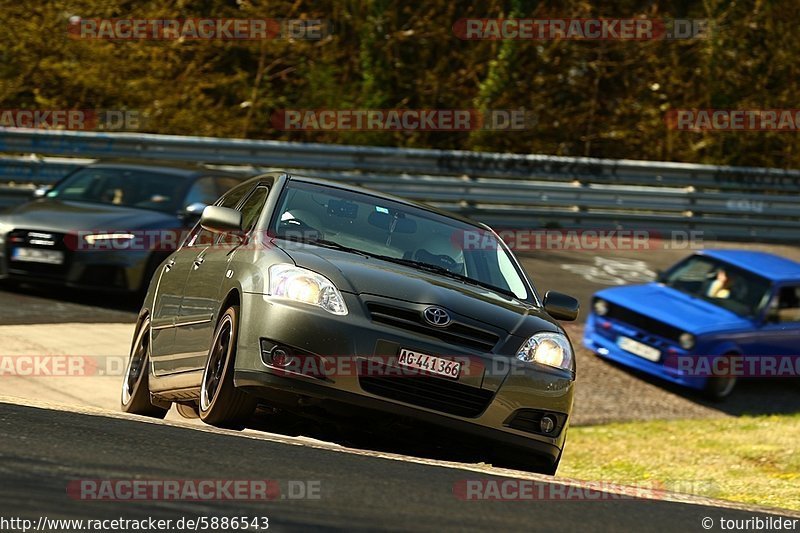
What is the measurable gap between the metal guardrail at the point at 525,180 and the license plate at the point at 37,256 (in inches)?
229

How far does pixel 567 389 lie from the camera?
773 centimetres

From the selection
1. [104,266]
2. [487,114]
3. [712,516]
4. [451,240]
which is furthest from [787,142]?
[712,516]

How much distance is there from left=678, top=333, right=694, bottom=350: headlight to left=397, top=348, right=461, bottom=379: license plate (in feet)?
27.5

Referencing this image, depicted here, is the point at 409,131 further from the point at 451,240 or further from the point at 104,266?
the point at 451,240

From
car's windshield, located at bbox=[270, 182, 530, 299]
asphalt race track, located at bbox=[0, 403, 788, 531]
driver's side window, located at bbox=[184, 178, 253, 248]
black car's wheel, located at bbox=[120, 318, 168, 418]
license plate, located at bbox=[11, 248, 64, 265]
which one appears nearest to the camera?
asphalt race track, located at bbox=[0, 403, 788, 531]

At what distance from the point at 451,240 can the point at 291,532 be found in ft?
12.7

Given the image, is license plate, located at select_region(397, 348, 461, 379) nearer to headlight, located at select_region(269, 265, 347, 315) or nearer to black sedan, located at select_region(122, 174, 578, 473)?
black sedan, located at select_region(122, 174, 578, 473)

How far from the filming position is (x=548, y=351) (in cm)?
768

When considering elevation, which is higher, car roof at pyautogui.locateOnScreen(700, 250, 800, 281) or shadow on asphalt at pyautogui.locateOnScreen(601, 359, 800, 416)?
car roof at pyautogui.locateOnScreen(700, 250, 800, 281)

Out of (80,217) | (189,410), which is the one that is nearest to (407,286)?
(189,410)

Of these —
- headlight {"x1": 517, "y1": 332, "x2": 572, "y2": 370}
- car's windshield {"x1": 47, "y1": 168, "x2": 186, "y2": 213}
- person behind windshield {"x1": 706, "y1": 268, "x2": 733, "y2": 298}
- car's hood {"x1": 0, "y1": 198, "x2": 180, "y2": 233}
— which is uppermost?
headlight {"x1": 517, "y1": 332, "x2": 572, "y2": 370}

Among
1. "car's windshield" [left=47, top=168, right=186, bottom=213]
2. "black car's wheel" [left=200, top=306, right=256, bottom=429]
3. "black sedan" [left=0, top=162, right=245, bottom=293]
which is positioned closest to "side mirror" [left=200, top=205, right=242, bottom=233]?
"black car's wheel" [left=200, top=306, right=256, bottom=429]

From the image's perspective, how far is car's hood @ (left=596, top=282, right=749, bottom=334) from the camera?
15494mm

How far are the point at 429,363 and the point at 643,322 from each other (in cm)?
885
